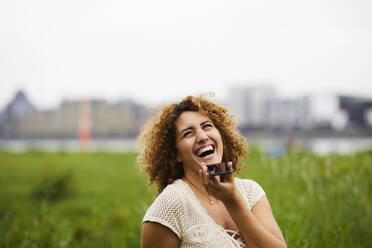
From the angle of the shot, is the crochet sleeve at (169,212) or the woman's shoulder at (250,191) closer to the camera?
the crochet sleeve at (169,212)

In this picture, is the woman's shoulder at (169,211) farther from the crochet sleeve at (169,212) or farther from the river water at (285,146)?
the river water at (285,146)

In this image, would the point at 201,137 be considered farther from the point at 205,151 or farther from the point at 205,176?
the point at 205,176

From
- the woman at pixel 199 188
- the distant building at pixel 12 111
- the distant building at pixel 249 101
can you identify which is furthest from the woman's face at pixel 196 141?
the distant building at pixel 249 101

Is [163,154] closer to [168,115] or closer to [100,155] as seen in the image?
[168,115]

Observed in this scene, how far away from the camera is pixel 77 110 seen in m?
59.0

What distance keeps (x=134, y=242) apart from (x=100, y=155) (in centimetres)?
1011

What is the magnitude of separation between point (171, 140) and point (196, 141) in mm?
227

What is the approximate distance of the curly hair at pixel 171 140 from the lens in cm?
187

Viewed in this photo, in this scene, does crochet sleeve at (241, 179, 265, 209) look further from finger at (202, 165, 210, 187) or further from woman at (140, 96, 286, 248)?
finger at (202, 165, 210, 187)

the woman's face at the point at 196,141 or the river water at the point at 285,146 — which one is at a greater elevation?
the woman's face at the point at 196,141

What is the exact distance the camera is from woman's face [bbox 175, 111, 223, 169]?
5.50 ft

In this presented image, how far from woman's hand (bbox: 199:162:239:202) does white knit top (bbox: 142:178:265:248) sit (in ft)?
0.66

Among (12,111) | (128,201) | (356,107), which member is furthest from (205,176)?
(12,111)

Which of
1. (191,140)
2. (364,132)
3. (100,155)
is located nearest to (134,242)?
(191,140)
